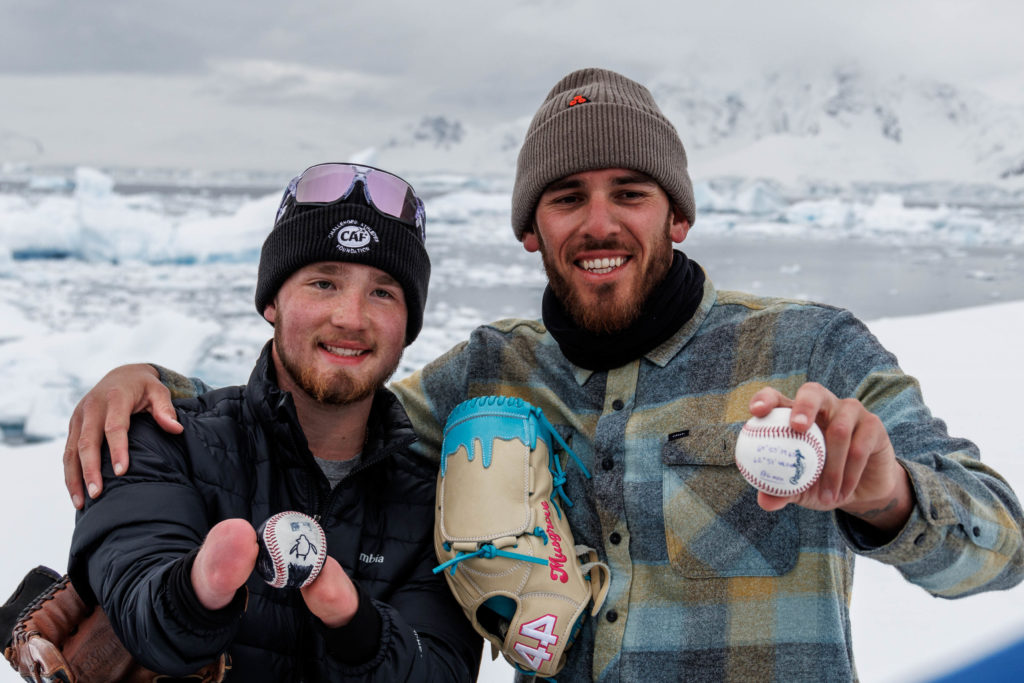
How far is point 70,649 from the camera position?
1.49m

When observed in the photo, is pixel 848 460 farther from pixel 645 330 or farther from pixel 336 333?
pixel 336 333

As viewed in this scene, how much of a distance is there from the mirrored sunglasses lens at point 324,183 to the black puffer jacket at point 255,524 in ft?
1.31

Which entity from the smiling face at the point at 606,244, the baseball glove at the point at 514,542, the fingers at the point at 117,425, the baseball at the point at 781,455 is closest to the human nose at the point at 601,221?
the smiling face at the point at 606,244

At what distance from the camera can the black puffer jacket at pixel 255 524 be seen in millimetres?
1293

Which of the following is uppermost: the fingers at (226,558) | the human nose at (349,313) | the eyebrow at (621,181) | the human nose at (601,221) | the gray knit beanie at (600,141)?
the gray knit beanie at (600,141)

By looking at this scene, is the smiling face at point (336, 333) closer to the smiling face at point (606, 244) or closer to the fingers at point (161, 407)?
the fingers at point (161, 407)

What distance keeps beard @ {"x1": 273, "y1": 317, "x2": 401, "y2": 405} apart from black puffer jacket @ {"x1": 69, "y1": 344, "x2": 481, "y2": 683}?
2.7 inches

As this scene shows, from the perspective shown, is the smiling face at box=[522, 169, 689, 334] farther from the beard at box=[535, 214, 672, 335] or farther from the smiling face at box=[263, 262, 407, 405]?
the smiling face at box=[263, 262, 407, 405]

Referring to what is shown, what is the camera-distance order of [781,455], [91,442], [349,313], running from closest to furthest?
[781,455]
[91,442]
[349,313]

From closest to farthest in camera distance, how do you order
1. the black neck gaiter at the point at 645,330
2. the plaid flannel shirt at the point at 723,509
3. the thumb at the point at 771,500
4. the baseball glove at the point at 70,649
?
1. the thumb at the point at 771,500
2. the baseball glove at the point at 70,649
3. the plaid flannel shirt at the point at 723,509
4. the black neck gaiter at the point at 645,330

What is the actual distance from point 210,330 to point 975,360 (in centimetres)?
596

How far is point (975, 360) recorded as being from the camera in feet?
18.1

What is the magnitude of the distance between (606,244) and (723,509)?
65 cm

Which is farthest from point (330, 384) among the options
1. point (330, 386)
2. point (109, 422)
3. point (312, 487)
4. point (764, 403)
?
point (764, 403)
